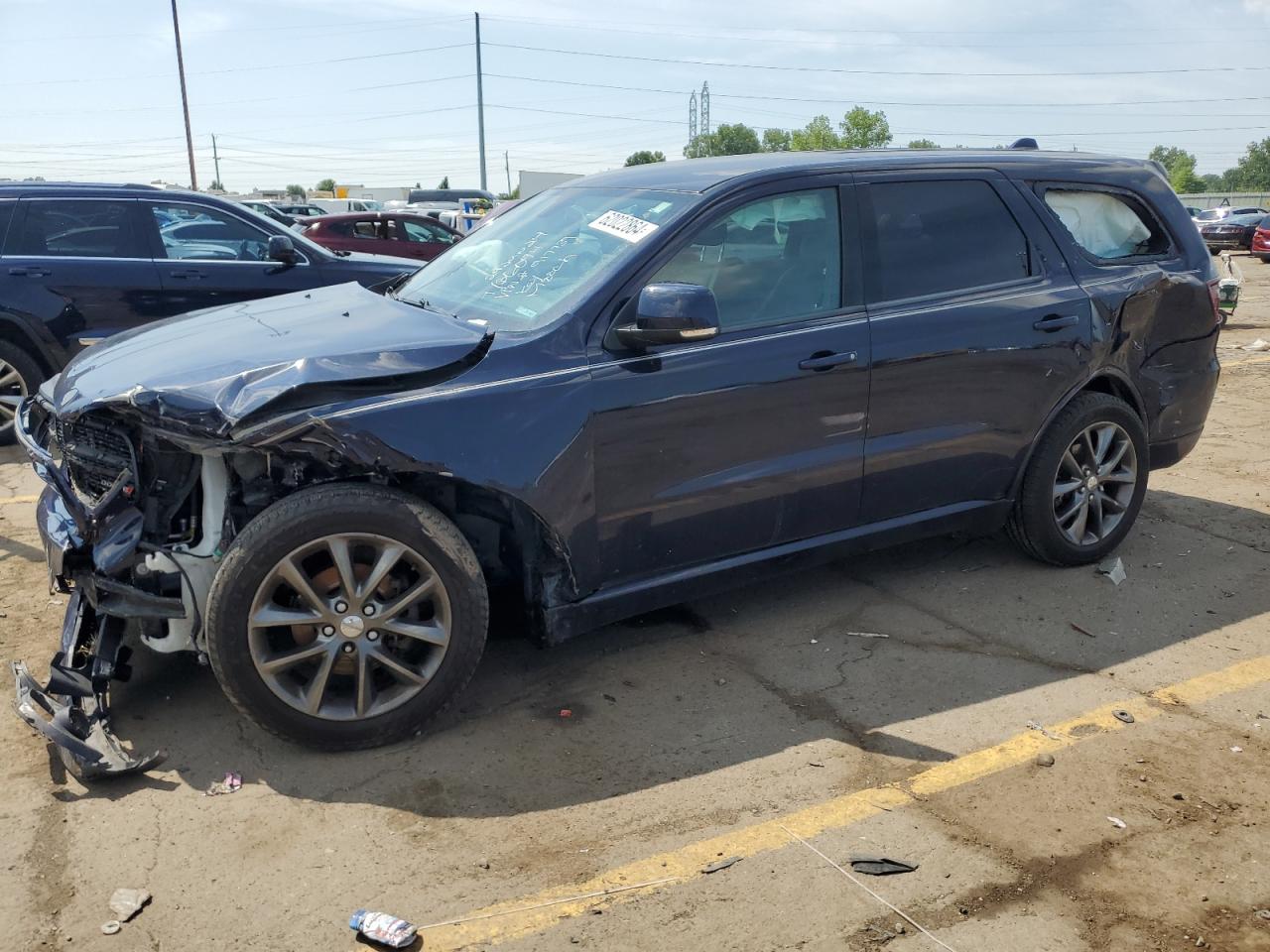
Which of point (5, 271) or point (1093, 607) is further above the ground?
point (5, 271)

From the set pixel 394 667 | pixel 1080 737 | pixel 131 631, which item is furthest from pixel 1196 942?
pixel 131 631

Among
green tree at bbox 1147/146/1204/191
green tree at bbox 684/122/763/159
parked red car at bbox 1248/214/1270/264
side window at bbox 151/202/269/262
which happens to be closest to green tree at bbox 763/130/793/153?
green tree at bbox 684/122/763/159

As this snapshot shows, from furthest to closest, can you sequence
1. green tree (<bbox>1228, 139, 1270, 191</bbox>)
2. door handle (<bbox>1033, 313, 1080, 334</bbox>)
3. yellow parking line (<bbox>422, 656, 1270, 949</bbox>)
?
green tree (<bbox>1228, 139, 1270, 191</bbox>)
door handle (<bbox>1033, 313, 1080, 334</bbox>)
yellow parking line (<bbox>422, 656, 1270, 949</bbox>)

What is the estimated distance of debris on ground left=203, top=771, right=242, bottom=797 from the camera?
3291mm

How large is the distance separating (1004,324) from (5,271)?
651 centimetres

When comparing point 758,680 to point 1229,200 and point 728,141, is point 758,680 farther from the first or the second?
point 728,141

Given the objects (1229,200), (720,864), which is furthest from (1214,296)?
(1229,200)

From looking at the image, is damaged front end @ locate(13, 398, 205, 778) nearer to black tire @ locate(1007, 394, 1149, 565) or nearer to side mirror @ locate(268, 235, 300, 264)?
black tire @ locate(1007, 394, 1149, 565)

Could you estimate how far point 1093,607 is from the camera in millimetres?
4754

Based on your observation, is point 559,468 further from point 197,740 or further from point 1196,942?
point 1196,942

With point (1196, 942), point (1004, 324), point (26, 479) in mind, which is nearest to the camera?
point (1196, 942)

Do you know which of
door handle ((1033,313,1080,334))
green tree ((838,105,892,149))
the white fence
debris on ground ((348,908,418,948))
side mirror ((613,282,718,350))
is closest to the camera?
debris on ground ((348,908,418,948))

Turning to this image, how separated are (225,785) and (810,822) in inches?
70.1

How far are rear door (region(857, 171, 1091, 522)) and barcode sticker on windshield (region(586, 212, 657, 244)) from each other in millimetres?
963
